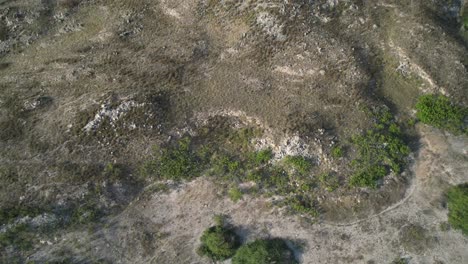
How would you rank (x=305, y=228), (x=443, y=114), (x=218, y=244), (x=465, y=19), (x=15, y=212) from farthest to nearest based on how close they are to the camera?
(x=465, y=19) < (x=443, y=114) < (x=305, y=228) < (x=15, y=212) < (x=218, y=244)

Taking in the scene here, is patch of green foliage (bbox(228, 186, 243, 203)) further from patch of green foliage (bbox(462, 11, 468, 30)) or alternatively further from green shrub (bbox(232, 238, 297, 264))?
patch of green foliage (bbox(462, 11, 468, 30))

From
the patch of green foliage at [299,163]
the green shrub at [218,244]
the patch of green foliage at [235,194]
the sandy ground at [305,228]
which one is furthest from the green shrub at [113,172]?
the patch of green foliage at [299,163]

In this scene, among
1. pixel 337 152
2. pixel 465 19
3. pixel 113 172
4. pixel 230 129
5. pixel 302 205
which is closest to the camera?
pixel 302 205

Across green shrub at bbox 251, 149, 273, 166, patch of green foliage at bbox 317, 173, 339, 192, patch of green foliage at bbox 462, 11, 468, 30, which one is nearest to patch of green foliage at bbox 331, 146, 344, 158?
patch of green foliage at bbox 317, 173, 339, 192

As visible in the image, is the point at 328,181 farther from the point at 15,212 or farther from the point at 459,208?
the point at 15,212

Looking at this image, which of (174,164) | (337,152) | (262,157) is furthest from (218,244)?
(337,152)

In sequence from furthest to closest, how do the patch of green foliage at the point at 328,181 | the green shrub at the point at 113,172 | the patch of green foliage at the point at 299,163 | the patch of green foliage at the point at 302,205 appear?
the patch of green foliage at the point at 299,163 < the green shrub at the point at 113,172 < the patch of green foliage at the point at 328,181 < the patch of green foliage at the point at 302,205

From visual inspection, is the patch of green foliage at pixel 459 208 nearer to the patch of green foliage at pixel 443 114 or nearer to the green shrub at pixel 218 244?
the patch of green foliage at pixel 443 114
